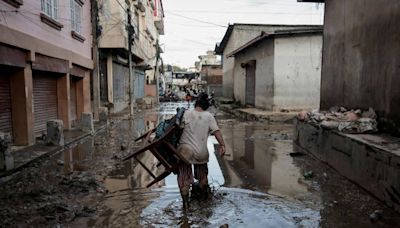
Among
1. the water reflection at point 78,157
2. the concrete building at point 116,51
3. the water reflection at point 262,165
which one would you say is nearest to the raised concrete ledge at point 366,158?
the water reflection at point 262,165

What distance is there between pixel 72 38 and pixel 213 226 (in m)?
11.7

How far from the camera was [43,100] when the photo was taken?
501 inches

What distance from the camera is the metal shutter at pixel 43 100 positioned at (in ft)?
39.8

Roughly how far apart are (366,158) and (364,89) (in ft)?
9.47

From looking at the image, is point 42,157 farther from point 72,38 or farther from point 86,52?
point 86,52

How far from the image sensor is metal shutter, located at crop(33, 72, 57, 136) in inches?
477

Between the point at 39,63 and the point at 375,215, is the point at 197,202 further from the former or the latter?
the point at 39,63

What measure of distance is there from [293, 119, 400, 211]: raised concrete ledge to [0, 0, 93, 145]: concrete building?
305 inches

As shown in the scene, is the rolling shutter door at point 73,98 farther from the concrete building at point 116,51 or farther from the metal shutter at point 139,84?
the metal shutter at point 139,84

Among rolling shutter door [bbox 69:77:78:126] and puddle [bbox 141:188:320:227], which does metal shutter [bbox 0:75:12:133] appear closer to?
puddle [bbox 141:188:320:227]

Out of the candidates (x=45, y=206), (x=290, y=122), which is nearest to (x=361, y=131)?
(x=45, y=206)

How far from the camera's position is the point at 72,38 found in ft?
47.2

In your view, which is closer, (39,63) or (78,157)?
(78,157)

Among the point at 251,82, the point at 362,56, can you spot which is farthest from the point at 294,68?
the point at 362,56
